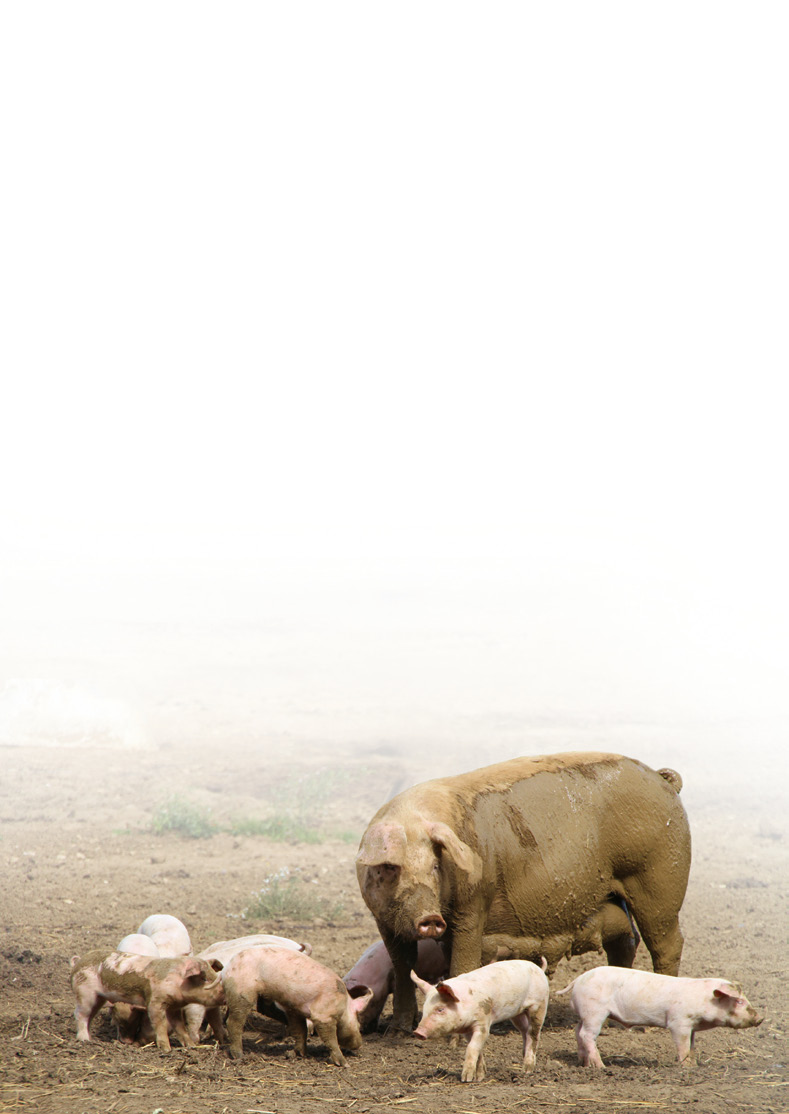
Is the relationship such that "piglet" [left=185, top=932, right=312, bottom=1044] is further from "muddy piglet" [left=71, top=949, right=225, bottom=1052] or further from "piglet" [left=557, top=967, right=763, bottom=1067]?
"piglet" [left=557, top=967, right=763, bottom=1067]

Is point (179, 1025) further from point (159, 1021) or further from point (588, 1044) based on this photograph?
point (588, 1044)

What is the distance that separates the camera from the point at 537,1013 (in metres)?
5.16

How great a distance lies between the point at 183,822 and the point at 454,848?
798cm

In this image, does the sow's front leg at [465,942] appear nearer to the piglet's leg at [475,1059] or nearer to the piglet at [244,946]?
the piglet's leg at [475,1059]

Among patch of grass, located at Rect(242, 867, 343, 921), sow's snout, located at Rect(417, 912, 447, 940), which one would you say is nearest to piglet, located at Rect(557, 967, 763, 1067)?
sow's snout, located at Rect(417, 912, 447, 940)

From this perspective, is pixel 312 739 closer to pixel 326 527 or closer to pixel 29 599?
pixel 29 599

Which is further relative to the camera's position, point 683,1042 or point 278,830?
point 278,830

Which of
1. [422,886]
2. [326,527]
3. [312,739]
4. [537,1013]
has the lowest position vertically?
[312,739]

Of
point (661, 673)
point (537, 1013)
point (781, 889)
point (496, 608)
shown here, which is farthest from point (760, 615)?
point (537, 1013)

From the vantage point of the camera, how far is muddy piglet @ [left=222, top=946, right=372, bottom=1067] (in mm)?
4945

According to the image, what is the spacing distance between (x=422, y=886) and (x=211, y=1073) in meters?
1.36

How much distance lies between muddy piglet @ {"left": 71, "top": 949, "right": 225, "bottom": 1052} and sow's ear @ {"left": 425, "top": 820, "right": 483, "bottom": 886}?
1372 mm

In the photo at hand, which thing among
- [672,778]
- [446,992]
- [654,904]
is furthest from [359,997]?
[672,778]

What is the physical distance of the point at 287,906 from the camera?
28.8 feet
